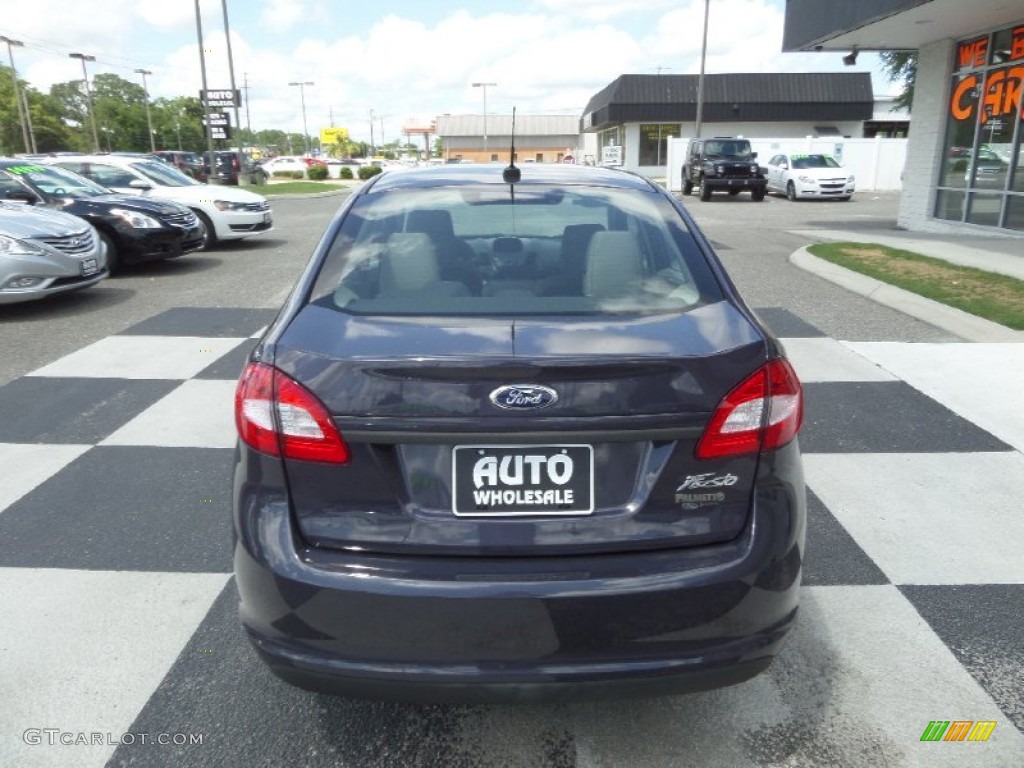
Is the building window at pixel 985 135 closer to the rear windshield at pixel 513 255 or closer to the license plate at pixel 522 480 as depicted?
the rear windshield at pixel 513 255

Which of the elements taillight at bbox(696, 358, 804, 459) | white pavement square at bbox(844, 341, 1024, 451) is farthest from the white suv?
taillight at bbox(696, 358, 804, 459)

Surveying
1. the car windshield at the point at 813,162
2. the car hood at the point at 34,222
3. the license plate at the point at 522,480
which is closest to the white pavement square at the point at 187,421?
the license plate at the point at 522,480

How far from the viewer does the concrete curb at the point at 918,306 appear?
7.02 m

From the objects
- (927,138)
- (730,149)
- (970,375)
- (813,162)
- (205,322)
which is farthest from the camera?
(813,162)

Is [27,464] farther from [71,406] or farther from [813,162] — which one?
[813,162]

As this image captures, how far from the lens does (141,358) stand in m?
6.56

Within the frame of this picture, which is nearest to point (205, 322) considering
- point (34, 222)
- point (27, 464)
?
point (34, 222)

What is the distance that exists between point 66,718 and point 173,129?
109 m

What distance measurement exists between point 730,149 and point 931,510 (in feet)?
84.5

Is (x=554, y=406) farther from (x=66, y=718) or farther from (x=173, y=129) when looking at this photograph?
(x=173, y=129)

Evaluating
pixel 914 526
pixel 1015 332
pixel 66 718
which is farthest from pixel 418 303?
pixel 1015 332

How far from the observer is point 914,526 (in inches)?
148

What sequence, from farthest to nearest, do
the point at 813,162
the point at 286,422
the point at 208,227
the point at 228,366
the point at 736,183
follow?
the point at 813,162 < the point at 736,183 < the point at 208,227 < the point at 228,366 < the point at 286,422

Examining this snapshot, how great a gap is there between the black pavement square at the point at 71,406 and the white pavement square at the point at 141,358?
0.17 m
